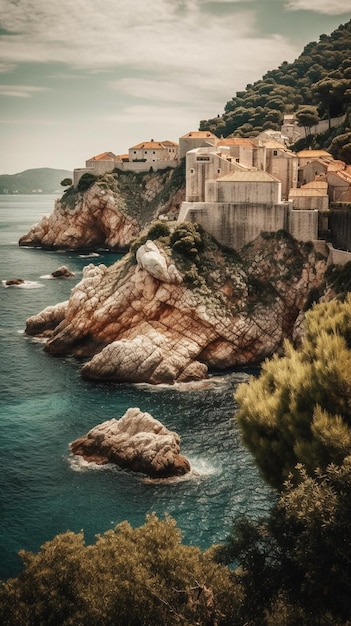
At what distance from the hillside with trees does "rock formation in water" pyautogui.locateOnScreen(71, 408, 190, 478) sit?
45.1 m

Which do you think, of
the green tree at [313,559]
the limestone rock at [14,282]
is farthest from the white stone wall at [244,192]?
the green tree at [313,559]

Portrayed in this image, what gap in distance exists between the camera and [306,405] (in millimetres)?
15125

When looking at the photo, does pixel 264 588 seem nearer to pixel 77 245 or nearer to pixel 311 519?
pixel 311 519

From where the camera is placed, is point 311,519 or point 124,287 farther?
point 124,287

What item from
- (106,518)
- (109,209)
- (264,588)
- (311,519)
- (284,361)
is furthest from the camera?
(109,209)

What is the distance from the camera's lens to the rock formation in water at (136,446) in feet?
97.8

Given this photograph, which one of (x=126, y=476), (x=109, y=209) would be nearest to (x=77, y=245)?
(x=109, y=209)

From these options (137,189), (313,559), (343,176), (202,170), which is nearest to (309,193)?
(343,176)

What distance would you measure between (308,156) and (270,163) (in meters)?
4.72

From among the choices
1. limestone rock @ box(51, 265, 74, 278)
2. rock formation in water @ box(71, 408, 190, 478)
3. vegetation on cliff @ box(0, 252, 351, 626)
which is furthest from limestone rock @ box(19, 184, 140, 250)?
vegetation on cliff @ box(0, 252, 351, 626)

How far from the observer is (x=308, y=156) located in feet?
209

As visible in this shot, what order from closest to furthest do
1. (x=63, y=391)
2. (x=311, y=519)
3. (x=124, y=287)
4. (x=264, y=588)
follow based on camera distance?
(x=311, y=519) < (x=264, y=588) < (x=63, y=391) < (x=124, y=287)

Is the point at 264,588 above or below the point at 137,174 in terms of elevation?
below

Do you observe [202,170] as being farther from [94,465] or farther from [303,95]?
[303,95]
